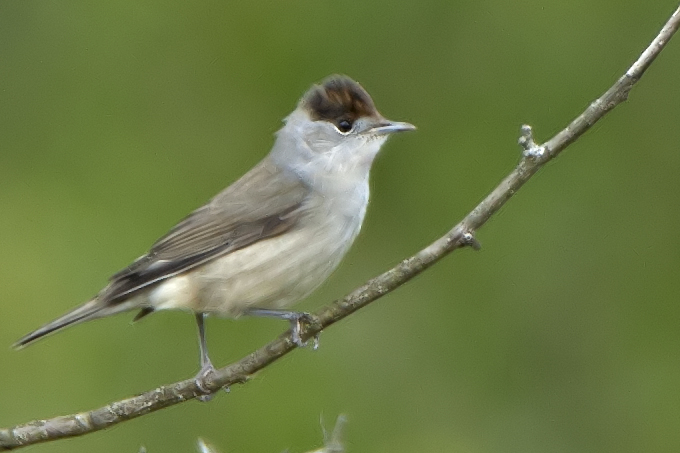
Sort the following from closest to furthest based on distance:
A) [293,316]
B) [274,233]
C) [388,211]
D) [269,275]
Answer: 1. [293,316]
2. [269,275]
3. [274,233]
4. [388,211]

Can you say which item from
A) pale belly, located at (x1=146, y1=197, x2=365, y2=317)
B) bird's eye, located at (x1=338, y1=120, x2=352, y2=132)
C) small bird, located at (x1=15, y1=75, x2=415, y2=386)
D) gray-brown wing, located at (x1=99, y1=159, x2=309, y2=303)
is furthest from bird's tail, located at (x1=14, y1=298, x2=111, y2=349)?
bird's eye, located at (x1=338, y1=120, x2=352, y2=132)

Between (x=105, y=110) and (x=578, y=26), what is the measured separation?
2.62m

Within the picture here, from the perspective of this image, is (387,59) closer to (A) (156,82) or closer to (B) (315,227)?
(A) (156,82)

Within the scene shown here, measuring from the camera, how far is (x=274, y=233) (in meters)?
4.23

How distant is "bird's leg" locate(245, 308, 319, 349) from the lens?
11.5 feet

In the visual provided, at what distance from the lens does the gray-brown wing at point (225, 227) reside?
162 inches

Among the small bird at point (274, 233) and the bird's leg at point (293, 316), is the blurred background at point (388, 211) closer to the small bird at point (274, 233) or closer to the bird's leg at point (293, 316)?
the small bird at point (274, 233)

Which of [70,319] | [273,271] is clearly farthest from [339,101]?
[70,319]

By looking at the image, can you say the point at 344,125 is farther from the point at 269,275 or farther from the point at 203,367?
the point at 203,367

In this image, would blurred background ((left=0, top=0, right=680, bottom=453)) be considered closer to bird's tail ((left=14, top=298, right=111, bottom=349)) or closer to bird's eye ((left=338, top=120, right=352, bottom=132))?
bird's eye ((left=338, top=120, right=352, bottom=132))

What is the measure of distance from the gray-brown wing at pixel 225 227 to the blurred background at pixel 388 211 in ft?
3.89

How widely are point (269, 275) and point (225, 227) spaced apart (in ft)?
1.09

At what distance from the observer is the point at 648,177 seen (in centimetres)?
604

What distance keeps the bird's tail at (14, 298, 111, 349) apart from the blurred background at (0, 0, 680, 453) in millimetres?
1689
